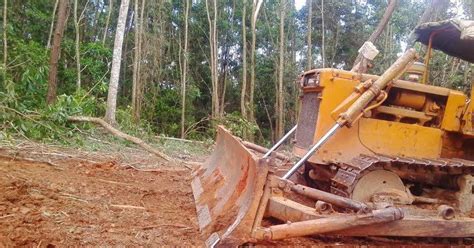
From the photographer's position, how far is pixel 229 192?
13.9 feet

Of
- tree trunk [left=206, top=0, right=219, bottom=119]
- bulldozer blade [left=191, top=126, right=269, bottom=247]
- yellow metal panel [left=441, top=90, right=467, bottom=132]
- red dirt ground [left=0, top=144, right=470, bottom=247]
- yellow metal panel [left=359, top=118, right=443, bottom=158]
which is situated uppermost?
tree trunk [left=206, top=0, right=219, bottom=119]

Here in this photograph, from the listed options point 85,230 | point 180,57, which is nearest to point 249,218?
point 85,230

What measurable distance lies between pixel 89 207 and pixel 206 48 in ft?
80.2

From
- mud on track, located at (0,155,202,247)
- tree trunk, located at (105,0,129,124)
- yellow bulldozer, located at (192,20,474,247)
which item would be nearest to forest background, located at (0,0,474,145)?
tree trunk, located at (105,0,129,124)

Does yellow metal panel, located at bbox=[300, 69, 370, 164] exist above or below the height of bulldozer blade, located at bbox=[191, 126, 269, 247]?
above

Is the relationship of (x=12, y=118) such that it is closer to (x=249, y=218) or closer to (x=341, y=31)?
(x=249, y=218)

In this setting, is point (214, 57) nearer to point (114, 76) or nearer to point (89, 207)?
point (114, 76)

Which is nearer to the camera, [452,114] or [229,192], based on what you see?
[229,192]

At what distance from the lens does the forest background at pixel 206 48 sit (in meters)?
20.5

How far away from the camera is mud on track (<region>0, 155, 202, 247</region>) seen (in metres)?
3.40

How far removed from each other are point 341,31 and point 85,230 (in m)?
26.2

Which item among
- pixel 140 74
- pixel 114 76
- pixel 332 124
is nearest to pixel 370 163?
pixel 332 124

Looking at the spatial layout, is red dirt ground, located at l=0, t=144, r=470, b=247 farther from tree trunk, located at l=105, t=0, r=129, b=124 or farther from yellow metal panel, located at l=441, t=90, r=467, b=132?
tree trunk, located at l=105, t=0, r=129, b=124

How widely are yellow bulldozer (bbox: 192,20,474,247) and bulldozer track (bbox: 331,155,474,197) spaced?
0.01 m
